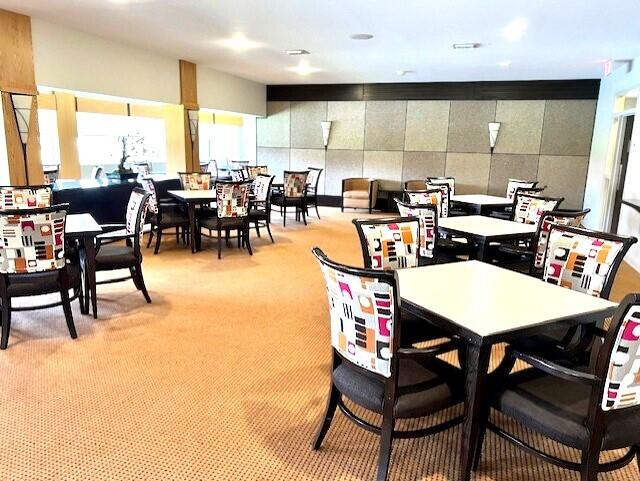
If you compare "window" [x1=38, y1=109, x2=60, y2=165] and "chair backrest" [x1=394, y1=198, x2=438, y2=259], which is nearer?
"chair backrest" [x1=394, y1=198, x2=438, y2=259]

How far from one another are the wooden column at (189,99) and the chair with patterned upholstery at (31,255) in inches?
199

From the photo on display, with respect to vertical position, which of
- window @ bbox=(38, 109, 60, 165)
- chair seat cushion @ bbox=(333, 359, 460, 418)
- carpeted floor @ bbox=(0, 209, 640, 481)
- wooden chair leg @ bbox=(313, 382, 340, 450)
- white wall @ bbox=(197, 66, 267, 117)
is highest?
white wall @ bbox=(197, 66, 267, 117)

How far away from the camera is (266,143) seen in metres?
11.0

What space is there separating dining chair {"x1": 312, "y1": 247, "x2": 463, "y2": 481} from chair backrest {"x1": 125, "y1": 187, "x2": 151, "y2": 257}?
2.45 metres

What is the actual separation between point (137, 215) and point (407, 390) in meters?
2.90

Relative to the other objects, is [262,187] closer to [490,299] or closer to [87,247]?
[87,247]

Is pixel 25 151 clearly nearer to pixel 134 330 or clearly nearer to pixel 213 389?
pixel 134 330

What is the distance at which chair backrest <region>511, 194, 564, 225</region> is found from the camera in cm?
477

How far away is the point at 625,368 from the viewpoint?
1498 mm

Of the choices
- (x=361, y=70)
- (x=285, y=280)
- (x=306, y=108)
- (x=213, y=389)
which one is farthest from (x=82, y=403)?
(x=306, y=108)

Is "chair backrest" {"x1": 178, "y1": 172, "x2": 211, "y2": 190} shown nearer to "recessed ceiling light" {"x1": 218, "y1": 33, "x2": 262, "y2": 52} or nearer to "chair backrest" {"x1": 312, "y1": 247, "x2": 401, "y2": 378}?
"recessed ceiling light" {"x1": 218, "y1": 33, "x2": 262, "y2": 52}

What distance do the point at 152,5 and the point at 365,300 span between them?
3.98 metres

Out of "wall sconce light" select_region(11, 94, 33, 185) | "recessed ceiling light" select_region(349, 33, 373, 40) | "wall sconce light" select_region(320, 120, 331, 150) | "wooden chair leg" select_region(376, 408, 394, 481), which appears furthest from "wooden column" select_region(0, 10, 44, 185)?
"wall sconce light" select_region(320, 120, 331, 150)

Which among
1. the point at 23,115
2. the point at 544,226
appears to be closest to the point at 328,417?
the point at 544,226
